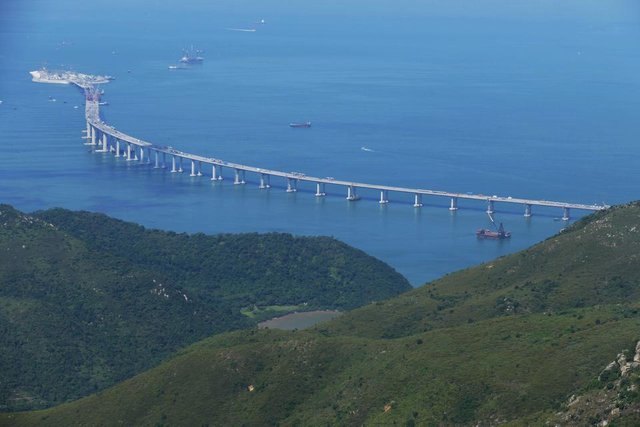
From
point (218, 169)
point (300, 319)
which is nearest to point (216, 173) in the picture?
point (218, 169)

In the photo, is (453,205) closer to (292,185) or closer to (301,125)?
(292,185)

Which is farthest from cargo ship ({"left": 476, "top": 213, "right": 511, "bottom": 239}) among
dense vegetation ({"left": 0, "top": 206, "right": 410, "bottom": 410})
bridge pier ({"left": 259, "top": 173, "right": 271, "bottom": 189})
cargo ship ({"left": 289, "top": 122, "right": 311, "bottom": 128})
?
cargo ship ({"left": 289, "top": 122, "right": 311, "bottom": 128})

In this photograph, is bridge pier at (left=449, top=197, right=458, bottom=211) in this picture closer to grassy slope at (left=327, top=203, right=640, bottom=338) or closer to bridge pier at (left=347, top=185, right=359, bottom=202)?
bridge pier at (left=347, top=185, right=359, bottom=202)

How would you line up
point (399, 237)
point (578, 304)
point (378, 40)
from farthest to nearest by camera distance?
point (378, 40), point (399, 237), point (578, 304)

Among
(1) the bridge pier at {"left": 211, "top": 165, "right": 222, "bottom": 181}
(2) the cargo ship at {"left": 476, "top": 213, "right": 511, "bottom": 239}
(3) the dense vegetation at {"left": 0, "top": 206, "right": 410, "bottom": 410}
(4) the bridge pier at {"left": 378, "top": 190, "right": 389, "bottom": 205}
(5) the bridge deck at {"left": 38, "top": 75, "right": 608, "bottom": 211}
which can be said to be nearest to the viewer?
(3) the dense vegetation at {"left": 0, "top": 206, "right": 410, "bottom": 410}

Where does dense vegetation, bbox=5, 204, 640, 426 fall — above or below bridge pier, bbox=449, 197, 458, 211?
above

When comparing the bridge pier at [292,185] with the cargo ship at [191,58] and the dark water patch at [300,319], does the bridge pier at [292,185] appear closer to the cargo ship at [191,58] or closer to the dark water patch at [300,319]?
the dark water patch at [300,319]

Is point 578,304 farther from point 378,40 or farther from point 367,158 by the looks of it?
point 378,40

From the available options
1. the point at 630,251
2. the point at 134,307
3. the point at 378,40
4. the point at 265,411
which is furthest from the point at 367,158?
the point at 378,40
